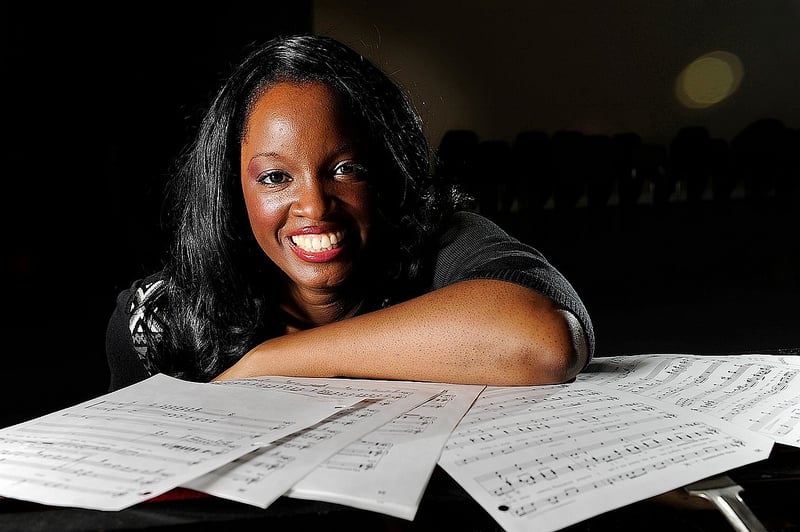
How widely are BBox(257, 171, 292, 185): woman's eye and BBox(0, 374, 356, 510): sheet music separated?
40 cm

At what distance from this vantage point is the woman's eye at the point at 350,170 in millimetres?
1146

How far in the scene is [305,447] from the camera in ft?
2.02

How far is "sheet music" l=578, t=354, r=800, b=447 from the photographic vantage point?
28.3 inches

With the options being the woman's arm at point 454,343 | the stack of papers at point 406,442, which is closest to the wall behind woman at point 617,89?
the woman's arm at point 454,343

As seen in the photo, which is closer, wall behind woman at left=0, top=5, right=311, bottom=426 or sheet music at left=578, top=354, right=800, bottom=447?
sheet music at left=578, top=354, right=800, bottom=447

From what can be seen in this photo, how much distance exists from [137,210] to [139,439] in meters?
2.11

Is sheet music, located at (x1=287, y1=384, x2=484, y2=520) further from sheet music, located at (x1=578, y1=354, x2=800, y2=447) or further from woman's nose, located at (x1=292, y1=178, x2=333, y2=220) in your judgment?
woman's nose, located at (x1=292, y1=178, x2=333, y2=220)

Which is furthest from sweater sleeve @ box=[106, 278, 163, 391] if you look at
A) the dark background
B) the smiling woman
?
the dark background

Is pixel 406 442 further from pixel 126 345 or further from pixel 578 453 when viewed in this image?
pixel 126 345

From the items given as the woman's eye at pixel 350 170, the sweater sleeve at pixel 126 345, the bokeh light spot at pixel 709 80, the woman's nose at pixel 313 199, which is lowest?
the sweater sleeve at pixel 126 345

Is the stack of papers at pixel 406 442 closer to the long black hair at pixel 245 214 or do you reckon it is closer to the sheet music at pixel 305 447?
the sheet music at pixel 305 447

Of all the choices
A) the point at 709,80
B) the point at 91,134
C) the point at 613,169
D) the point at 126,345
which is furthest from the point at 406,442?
the point at 709,80

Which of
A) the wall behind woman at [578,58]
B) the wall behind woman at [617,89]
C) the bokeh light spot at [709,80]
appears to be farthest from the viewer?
the bokeh light spot at [709,80]

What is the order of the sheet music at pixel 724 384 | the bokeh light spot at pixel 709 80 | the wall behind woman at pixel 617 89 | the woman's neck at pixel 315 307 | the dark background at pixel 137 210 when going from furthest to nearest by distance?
the bokeh light spot at pixel 709 80, the wall behind woman at pixel 617 89, the dark background at pixel 137 210, the woman's neck at pixel 315 307, the sheet music at pixel 724 384
